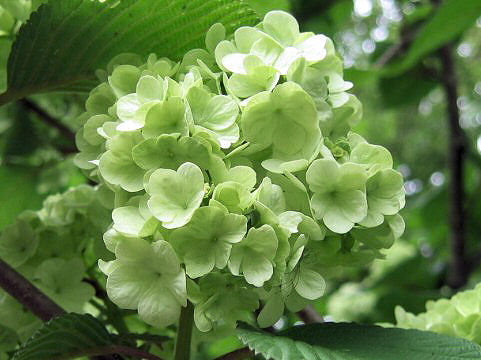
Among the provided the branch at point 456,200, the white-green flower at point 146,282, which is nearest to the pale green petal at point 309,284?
the white-green flower at point 146,282

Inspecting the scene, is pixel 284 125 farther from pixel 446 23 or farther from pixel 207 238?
pixel 446 23

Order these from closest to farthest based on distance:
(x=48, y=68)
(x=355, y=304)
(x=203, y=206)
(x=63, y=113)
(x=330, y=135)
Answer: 1. (x=203, y=206)
2. (x=330, y=135)
3. (x=48, y=68)
4. (x=63, y=113)
5. (x=355, y=304)

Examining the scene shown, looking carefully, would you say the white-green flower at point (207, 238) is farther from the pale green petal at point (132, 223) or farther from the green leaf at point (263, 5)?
the green leaf at point (263, 5)

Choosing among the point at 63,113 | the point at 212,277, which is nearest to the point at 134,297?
the point at 212,277

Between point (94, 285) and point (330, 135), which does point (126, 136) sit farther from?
point (94, 285)

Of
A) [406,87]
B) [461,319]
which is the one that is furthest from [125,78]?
[406,87]

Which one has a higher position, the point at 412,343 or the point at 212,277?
the point at 212,277
